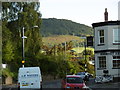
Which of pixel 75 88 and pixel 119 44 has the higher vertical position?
pixel 119 44

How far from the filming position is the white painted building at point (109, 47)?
42.0 metres

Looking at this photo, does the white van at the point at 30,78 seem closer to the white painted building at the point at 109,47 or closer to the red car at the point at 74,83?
the red car at the point at 74,83

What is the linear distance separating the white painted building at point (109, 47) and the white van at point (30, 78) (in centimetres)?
1602

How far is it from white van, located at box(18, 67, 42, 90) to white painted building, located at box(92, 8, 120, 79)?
16.0 metres

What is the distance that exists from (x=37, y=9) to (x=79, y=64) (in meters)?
33.4

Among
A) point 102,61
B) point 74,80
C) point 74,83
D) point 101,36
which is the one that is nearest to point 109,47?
point 101,36

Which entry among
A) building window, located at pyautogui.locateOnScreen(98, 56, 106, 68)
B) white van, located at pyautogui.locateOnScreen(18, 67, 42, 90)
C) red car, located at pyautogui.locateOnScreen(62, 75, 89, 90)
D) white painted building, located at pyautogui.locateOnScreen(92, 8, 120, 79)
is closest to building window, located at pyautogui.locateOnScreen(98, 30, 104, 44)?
white painted building, located at pyautogui.locateOnScreen(92, 8, 120, 79)

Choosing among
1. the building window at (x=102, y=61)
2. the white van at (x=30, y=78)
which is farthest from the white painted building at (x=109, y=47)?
the white van at (x=30, y=78)

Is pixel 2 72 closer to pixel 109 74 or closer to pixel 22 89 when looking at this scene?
pixel 109 74

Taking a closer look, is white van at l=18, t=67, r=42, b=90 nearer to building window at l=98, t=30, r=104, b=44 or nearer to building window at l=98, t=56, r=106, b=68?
building window at l=98, t=56, r=106, b=68

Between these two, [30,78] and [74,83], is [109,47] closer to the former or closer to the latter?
[30,78]

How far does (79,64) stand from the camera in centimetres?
9288

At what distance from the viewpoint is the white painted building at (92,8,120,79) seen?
42031 mm

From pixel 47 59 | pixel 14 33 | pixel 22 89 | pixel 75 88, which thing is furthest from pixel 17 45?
pixel 75 88
